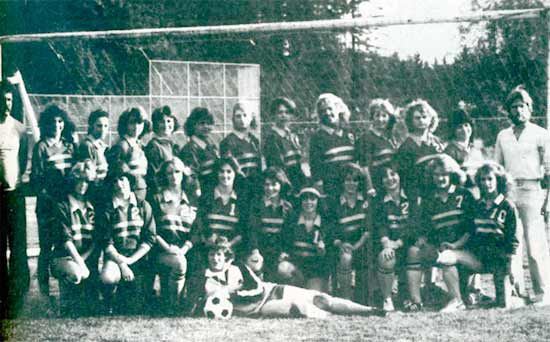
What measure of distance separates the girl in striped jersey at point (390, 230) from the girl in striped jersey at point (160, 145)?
5.02 ft

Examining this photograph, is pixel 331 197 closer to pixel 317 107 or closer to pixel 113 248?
pixel 317 107

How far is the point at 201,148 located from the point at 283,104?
0.67 metres

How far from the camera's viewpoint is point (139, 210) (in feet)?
16.8

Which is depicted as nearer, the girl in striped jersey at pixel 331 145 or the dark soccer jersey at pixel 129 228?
the girl in striped jersey at pixel 331 145

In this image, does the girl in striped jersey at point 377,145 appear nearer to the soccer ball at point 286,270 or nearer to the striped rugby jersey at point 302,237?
the striped rugby jersey at point 302,237

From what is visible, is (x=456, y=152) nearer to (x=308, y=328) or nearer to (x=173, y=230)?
(x=308, y=328)

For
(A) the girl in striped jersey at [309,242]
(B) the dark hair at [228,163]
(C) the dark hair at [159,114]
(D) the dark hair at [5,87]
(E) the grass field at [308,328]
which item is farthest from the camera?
(D) the dark hair at [5,87]

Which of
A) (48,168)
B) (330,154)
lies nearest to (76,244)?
(48,168)

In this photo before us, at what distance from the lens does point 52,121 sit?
5.24m

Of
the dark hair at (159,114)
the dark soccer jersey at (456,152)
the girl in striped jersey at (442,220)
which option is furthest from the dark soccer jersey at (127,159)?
the dark soccer jersey at (456,152)

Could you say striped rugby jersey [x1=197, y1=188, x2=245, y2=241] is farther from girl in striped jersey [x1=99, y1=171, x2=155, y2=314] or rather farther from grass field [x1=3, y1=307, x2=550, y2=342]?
grass field [x1=3, y1=307, x2=550, y2=342]

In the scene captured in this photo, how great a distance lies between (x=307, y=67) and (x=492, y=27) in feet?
4.29

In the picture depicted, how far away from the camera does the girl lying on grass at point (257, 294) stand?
4875 millimetres

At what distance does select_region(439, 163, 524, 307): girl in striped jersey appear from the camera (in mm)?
4902
